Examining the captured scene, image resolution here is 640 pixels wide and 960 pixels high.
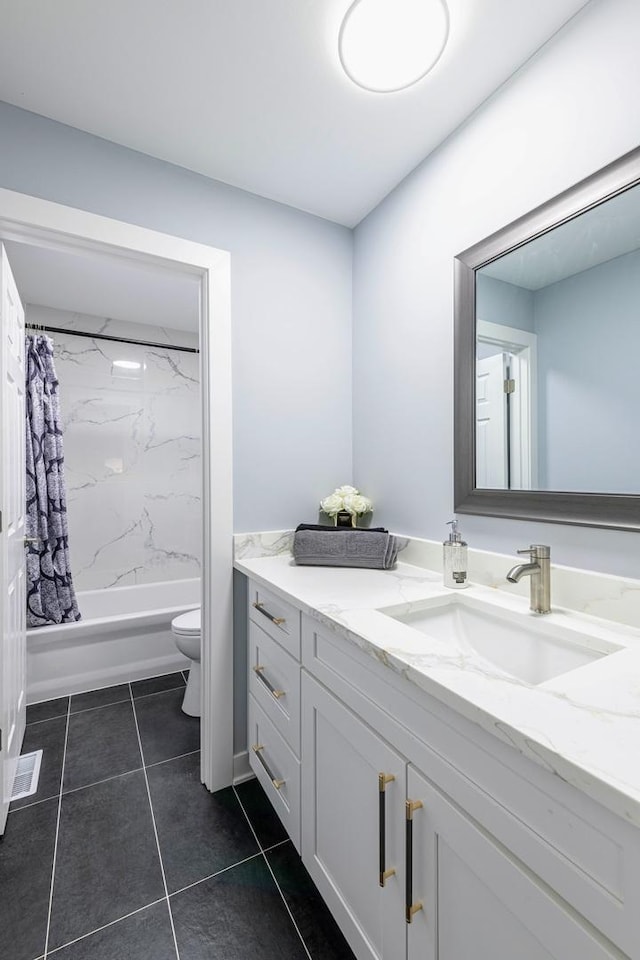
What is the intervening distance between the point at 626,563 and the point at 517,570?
237 mm

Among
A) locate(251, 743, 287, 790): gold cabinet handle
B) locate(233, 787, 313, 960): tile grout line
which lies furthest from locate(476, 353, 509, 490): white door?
locate(233, 787, 313, 960): tile grout line

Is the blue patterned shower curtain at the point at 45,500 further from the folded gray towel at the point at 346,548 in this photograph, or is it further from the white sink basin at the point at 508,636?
the white sink basin at the point at 508,636

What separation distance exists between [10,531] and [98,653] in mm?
1168

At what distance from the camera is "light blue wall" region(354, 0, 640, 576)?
1.05m

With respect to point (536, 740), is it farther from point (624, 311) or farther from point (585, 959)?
point (624, 311)

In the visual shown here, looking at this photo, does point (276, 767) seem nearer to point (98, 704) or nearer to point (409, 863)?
point (409, 863)

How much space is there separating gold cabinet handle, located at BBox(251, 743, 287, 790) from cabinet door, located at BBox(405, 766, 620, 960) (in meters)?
0.63


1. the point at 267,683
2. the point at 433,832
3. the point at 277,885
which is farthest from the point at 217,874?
the point at 433,832

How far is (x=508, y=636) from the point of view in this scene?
3.70 feet

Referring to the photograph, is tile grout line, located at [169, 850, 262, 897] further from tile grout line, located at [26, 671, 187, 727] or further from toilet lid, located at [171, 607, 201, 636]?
tile grout line, located at [26, 671, 187, 727]

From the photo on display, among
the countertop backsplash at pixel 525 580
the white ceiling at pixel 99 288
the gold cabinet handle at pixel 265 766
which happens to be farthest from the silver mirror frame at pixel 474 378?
the white ceiling at pixel 99 288

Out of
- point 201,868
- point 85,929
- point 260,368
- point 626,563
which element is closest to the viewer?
point 626,563

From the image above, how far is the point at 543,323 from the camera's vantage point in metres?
1.20

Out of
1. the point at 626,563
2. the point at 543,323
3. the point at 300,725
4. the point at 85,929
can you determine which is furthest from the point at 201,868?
the point at 543,323
